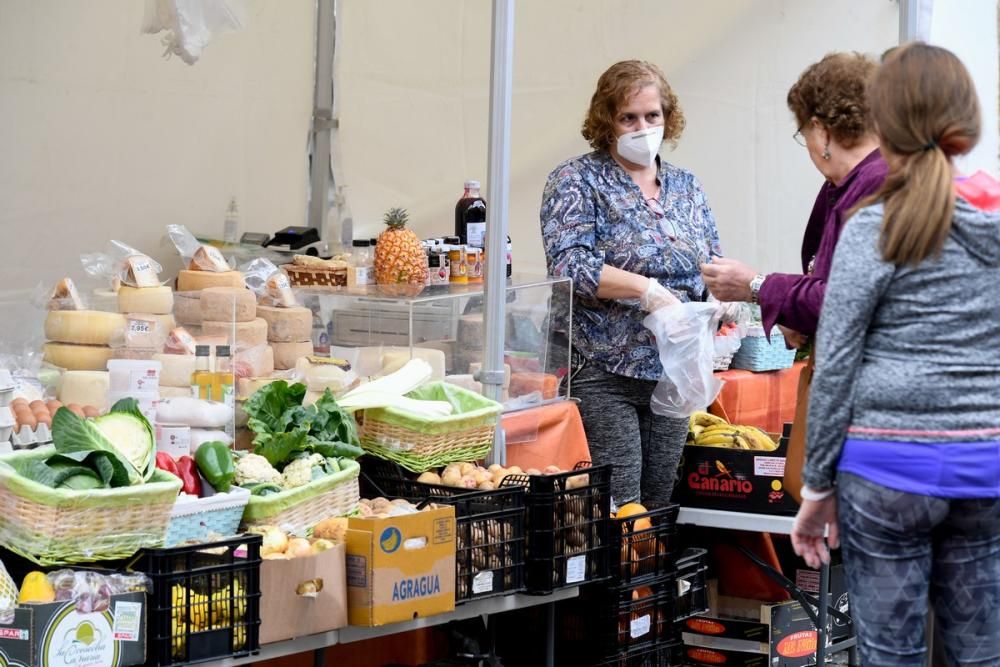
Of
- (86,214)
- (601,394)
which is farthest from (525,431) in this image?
(86,214)

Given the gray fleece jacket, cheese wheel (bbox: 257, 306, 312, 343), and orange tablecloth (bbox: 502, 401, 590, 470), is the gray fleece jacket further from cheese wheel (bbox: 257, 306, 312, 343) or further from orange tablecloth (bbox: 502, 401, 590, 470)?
cheese wheel (bbox: 257, 306, 312, 343)

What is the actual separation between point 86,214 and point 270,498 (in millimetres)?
2644

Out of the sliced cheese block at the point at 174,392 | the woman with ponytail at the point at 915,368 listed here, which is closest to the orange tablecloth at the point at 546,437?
the sliced cheese block at the point at 174,392

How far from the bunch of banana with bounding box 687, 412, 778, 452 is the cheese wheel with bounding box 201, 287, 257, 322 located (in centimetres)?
181

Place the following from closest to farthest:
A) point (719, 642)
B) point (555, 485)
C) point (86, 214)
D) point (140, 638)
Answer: point (140, 638)
point (555, 485)
point (719, 642)
point (86, 214)

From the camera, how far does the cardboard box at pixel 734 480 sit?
16.3 feet

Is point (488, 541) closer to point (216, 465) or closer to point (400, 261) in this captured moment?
point (216, 465)

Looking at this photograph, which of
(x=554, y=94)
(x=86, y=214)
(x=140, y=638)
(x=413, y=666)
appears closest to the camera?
(x=140, y=638)

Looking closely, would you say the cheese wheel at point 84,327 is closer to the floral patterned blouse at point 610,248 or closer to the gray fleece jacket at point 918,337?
the floral patterned blouse at point 610,248

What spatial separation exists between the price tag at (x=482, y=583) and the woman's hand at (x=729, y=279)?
38.2 inches

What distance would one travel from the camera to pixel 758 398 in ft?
19.5

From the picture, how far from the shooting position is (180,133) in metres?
6.03

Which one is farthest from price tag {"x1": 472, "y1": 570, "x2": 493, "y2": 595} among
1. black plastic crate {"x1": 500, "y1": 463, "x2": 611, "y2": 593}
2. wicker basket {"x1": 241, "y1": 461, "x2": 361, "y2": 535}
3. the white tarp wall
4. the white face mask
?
the white tarp wall

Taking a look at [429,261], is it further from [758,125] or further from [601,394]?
[758,125]
